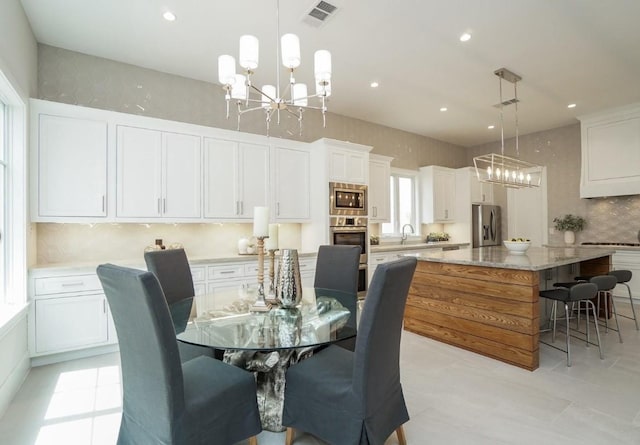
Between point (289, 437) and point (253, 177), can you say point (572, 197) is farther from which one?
point (289, 437)

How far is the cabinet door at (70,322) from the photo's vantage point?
2.91 meters

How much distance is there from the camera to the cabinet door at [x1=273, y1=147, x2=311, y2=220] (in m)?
4.38

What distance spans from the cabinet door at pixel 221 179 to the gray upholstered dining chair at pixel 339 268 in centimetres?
157

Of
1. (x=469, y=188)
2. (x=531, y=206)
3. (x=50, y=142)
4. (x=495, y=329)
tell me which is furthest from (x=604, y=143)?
(x=50, y=142)

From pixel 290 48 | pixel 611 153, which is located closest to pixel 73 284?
pixel 290 48

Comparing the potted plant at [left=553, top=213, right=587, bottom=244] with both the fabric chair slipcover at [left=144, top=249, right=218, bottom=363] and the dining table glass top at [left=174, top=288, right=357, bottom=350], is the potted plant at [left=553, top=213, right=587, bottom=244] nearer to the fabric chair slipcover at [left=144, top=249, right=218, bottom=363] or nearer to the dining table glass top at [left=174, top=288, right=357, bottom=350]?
the dining table glass top at [left=174, top=288, right=357, bottom=350]

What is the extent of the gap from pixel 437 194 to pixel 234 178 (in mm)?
4105

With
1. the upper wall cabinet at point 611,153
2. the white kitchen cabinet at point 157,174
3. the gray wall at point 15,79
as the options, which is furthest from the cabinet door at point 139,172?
the upper wall cabinet at point 611,153

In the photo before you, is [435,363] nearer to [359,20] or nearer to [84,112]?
[359,20]

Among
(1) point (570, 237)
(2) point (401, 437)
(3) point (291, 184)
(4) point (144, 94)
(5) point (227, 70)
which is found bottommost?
(2) point (401, 437)

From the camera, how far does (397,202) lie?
252 inches

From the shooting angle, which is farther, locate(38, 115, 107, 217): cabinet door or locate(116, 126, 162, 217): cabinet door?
locate(116, 126, 162, 217): cabinet door

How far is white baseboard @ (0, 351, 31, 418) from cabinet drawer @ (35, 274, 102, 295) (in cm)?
53

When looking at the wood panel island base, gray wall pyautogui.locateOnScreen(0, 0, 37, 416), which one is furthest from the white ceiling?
the wood panel island base
